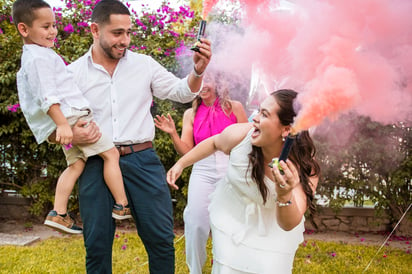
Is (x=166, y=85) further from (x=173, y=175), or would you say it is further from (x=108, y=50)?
(x=173, y=175)

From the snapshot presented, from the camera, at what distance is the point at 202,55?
2.96 metres

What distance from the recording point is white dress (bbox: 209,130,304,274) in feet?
9.91

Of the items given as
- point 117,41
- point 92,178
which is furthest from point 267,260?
point 117,41

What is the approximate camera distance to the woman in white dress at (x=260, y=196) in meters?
2.84

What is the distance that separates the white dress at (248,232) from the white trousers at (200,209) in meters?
0.75

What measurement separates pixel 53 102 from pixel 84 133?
307 millimetres

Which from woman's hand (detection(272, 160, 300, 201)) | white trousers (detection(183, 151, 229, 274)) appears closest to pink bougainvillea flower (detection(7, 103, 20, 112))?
white trousers (detection(183, 151, 229, 274))

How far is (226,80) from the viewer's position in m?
4.74

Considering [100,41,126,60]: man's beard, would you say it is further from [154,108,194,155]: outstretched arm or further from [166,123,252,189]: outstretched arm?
[154,108,194,155]: outstretched arm

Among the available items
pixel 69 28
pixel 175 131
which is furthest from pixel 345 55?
pixel 69 28

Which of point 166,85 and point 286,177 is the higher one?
point 166,85

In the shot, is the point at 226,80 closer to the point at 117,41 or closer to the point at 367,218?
the point at 117,41

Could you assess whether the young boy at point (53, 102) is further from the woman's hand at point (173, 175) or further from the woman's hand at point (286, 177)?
the woman's hand at point (286, 177)

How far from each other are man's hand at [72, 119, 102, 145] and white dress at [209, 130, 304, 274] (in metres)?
0.98
